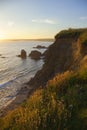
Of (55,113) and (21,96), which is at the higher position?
(55,113)

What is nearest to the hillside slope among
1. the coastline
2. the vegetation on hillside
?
the vegetation on hillside

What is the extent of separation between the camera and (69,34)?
133 feet

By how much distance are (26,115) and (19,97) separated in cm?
2479

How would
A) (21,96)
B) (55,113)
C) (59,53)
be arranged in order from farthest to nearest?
1. (59,53)
2. (21,96)
3. (55,113)

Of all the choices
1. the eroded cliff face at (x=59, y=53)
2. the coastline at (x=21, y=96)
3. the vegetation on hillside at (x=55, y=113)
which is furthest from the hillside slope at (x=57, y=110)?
the eroded cliff face at (x=59, y=53)

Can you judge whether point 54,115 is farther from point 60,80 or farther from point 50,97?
point 60,80

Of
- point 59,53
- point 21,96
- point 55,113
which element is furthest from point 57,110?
point 59,53

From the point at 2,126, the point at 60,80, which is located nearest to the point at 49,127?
the point at 2,126

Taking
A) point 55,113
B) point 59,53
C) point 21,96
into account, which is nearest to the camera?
point 55,113

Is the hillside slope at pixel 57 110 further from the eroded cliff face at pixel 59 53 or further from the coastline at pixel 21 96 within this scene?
the eroded cliff face at pixel 59 53

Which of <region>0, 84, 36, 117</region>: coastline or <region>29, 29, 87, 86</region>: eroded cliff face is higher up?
<region>29, 29, 87, 86</region>: eroded cliff face

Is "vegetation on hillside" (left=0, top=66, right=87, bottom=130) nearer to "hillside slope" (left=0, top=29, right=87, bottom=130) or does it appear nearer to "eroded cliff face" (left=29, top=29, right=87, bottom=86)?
"hillside slope" (left=0, top=29, right=87, bottom=130)

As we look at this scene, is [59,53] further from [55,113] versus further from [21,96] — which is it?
[55,113]

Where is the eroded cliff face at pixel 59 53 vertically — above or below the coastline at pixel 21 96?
above
